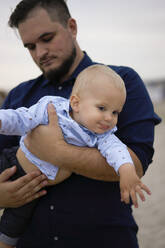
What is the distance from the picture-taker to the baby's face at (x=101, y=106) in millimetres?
1799

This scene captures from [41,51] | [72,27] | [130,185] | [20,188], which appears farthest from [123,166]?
[72,27]

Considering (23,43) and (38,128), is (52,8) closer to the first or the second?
(23,43)

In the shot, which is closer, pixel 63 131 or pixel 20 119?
pixel 20 119

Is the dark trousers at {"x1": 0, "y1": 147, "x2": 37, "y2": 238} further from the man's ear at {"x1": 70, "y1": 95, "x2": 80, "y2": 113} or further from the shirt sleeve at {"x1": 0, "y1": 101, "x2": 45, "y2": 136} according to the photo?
the man's ear at {"x1": 70, "y1": 95, "x2": 80, "y2": 113}

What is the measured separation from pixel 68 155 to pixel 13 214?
67 centimetres

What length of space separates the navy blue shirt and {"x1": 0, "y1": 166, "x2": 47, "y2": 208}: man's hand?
0.43 feet

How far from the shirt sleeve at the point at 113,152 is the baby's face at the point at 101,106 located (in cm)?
6

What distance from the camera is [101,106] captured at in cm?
181

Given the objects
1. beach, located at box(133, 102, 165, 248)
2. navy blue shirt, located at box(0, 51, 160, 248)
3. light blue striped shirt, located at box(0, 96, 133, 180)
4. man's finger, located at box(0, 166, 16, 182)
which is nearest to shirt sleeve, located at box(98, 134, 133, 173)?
light blue striped shirt, located at box(0, 96, 133, 180)

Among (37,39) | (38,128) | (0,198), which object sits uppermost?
(37,39)

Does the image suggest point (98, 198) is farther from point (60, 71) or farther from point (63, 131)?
point (60, 71)

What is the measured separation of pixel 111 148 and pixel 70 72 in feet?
3.05

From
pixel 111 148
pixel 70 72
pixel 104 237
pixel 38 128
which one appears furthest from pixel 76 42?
pixel 104 237

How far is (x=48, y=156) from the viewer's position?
6.39 feet
